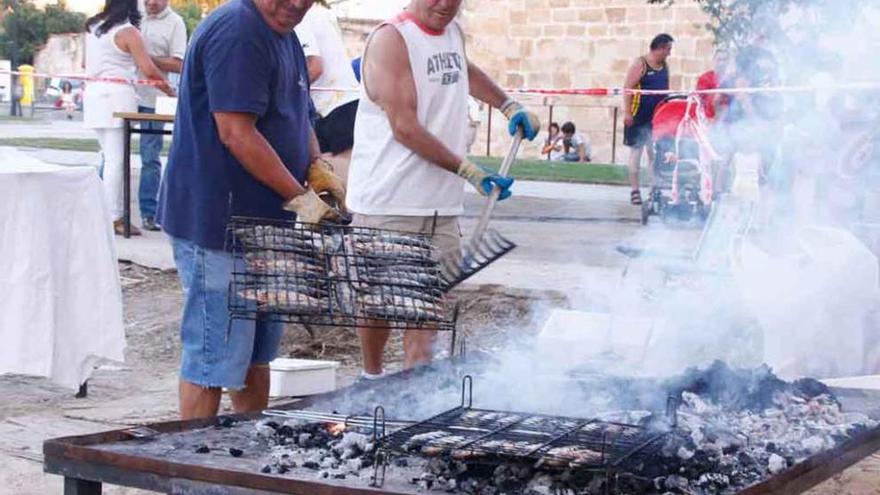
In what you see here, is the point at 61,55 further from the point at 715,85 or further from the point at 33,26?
the point at 715,85

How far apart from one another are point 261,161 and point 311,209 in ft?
0.84

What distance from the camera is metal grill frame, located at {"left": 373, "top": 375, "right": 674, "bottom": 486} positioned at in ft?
11.3

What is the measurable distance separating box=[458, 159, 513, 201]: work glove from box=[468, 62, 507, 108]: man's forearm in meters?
0.72

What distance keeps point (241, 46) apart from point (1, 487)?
196 centimetres

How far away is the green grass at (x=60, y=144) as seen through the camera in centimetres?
1950

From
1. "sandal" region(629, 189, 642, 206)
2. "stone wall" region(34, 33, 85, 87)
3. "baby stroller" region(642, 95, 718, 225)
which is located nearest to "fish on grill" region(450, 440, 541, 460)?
"baby stroller" region(642, 95, 718, 225)

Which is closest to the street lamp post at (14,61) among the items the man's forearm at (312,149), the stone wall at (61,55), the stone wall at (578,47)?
the stone wall at (61,55)

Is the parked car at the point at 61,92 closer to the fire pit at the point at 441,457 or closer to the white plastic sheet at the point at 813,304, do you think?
the white plastic sheet at the point at 813,304

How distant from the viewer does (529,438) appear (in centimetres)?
372

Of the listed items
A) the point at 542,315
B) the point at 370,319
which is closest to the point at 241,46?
the point at 370,319

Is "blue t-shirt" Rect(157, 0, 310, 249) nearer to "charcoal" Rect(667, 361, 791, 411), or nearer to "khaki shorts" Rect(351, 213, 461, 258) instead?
"khaki shorts" Rect(351, 213, 461, 258)

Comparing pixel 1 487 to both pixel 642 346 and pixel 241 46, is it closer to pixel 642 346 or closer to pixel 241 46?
pixel 241 46

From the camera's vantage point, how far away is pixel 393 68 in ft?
18.3

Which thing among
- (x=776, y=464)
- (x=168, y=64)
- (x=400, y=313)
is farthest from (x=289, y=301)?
(x=168, y=64)
